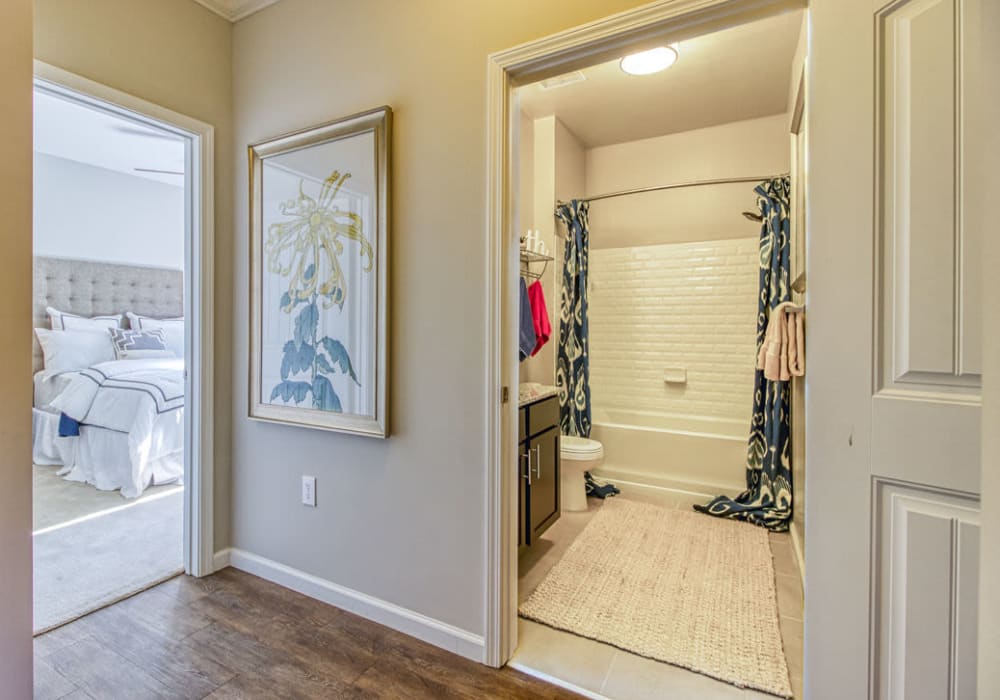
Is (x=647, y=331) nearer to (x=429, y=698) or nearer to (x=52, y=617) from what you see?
(x=429, y=698)

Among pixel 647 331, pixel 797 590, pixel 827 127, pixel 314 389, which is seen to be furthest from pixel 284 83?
pixel 797 590

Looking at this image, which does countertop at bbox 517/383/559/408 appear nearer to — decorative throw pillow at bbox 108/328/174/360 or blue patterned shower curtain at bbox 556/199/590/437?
blue patterned shower curtain at bbox 556/199/590/437

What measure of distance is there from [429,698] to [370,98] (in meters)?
2.14

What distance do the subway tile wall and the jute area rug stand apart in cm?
109

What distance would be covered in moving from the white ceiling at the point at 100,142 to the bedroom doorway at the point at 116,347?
18 mm

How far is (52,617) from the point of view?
1.84 meters

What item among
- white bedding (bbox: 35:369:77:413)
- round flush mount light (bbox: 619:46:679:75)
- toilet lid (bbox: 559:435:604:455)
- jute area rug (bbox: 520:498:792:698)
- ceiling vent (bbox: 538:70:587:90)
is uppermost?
ceiling vent (bbox: 538:70:587:90)

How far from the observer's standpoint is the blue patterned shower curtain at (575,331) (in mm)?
3434

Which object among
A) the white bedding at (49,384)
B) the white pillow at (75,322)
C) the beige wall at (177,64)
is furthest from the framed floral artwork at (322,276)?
the white pillow at (75,322)

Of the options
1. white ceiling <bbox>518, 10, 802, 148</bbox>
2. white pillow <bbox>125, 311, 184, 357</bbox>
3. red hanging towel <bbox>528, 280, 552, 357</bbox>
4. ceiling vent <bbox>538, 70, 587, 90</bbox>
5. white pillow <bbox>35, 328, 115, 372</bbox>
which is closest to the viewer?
white ceiling <bbox>518, 10, 802, 148</bbox>

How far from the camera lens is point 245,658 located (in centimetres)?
163

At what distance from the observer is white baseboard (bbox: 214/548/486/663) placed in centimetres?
167

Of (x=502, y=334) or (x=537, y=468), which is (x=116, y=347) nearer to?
(x=537, y=468)

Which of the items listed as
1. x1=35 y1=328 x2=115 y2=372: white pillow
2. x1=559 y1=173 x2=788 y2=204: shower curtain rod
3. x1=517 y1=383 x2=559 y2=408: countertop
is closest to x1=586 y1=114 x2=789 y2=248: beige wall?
x1=559 y1=173 x2=788 y2=204: shower curtain rod
